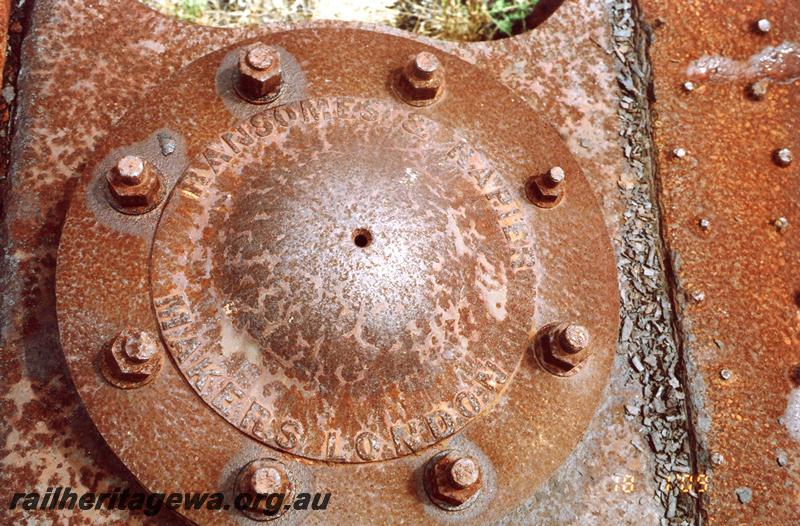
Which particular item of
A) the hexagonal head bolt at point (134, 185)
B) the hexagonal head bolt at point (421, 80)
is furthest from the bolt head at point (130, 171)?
the hexagonal head bolt at point (421, 80)

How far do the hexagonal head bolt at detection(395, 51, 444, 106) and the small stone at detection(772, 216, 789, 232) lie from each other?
3.24 ft

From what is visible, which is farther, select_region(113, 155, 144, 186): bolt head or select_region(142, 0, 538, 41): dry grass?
select_region(142, 0, 538, 41): dry grass

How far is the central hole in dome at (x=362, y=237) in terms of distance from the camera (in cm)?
166

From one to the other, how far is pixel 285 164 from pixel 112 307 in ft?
1.63

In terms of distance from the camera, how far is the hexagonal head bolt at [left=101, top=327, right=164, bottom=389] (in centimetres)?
158

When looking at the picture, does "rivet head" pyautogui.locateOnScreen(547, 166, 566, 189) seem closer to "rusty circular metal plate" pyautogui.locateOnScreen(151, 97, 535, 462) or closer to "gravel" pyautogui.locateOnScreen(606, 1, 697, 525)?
"rusty circular metal plate" pyautogui.locateOnScreen(151, 97, 535, 462)

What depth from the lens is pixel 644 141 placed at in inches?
86.4

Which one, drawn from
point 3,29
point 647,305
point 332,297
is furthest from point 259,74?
point 647,305

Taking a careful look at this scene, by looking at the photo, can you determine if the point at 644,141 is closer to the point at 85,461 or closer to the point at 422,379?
the point at 422,379

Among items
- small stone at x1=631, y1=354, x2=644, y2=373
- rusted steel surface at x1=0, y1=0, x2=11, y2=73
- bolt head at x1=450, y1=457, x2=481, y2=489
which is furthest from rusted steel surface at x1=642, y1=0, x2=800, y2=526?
rusted steel surface at x1=0, y1=0, x2=11, y2=73

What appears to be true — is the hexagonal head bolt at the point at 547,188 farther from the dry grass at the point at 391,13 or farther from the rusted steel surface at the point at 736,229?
the dry grass at the point at 391,13

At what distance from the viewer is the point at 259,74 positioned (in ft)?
5.90

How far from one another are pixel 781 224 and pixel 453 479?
1.19 metres

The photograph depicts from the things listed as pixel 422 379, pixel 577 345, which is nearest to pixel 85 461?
pixel 422 379
